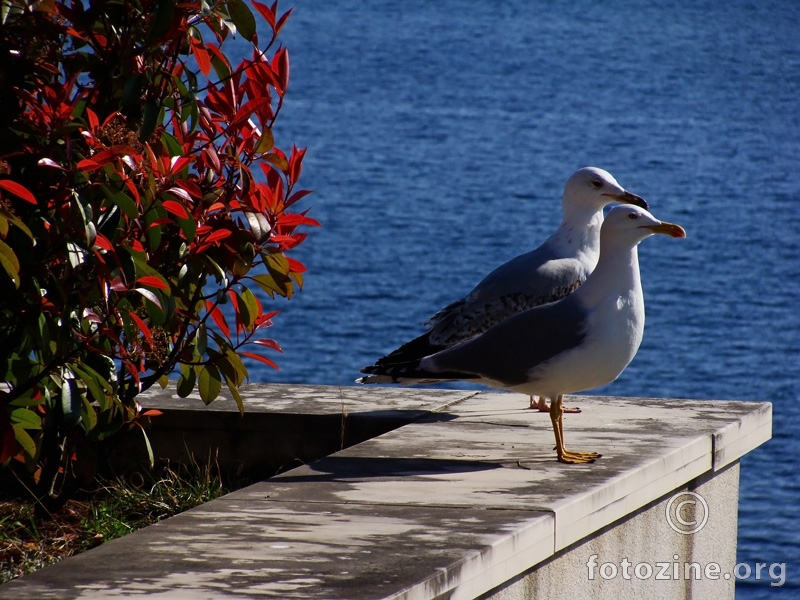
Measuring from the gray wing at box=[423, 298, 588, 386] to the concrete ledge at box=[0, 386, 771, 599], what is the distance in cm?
26

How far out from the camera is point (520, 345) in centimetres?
446

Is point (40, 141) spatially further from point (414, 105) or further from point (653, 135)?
point (414, 105)

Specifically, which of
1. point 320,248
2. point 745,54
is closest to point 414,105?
point 745,54

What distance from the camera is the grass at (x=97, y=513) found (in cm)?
406

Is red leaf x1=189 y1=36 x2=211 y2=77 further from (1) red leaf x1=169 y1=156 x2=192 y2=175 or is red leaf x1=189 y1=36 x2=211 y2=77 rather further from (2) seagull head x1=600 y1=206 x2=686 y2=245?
(2) seagull head x1=600 y1=206 x2=686 y2=245

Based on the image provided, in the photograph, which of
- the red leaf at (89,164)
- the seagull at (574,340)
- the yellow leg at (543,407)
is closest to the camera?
the red leaf at (89,164)

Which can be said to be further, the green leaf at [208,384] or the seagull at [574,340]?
the seagull at [574,340]

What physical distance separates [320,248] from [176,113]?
13979mm

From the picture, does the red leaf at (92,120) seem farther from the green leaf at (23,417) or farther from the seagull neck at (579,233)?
the seagull neck at (579,233)

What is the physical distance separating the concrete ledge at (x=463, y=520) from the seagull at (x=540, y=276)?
0.52 meters

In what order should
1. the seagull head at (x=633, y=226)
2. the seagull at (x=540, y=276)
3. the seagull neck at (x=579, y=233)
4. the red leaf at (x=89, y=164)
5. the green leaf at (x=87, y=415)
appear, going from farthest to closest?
1. the seagull neck at (x=579, y=233)
2. the seagull at (x=540, y=276)
3. the seagull head at (x=633, y=226)
4. the green leaf at (x=87, y=415)
5. the red leaf at (x=89, y=164)

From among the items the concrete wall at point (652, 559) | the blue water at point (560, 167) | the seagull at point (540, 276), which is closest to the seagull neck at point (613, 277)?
the concrete wall at point (652, 559)

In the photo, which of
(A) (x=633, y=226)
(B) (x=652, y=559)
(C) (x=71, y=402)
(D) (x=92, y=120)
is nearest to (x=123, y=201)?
(D) (x=92, y=120)

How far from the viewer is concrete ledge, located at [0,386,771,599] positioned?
2963 millimetres
